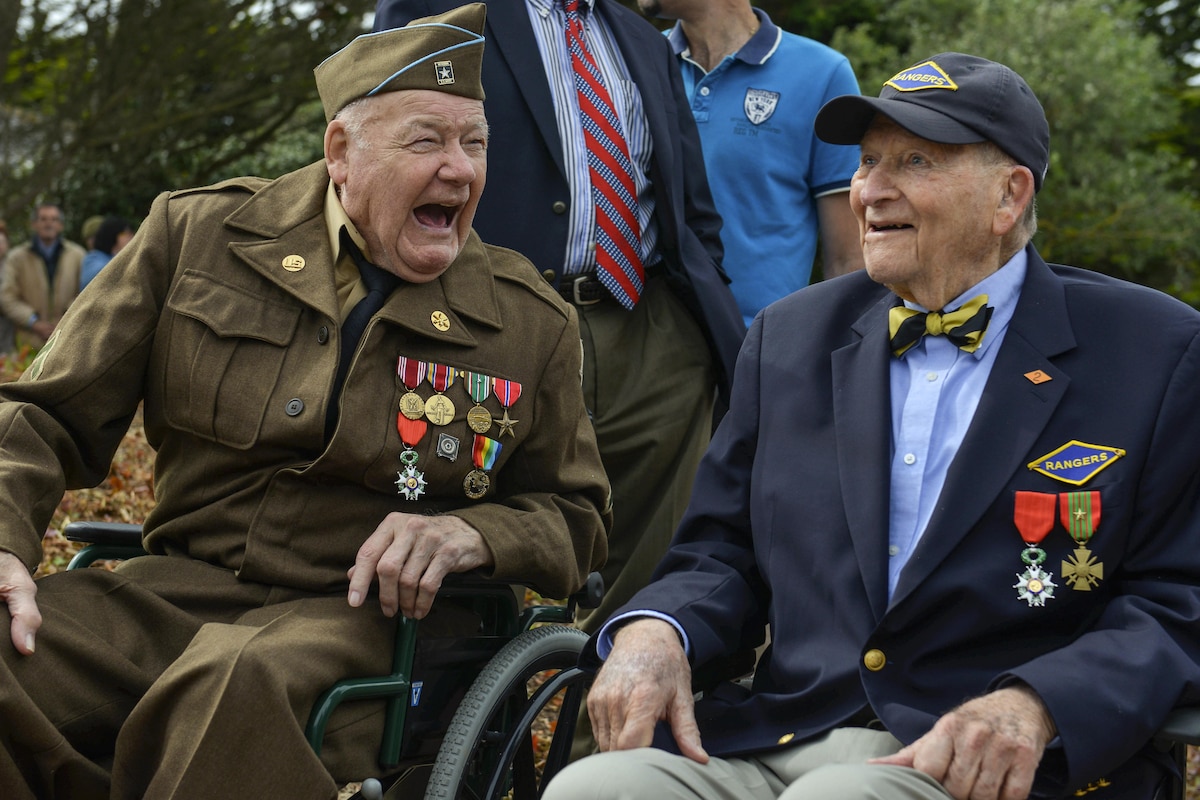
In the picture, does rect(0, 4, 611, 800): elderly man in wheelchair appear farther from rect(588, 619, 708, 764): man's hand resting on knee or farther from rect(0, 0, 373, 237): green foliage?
rect(0, 0, 373, 237): green foliage

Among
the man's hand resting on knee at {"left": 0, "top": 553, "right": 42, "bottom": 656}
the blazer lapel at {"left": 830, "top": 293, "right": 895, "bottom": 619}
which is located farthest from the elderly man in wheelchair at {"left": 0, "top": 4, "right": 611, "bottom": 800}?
the blazer lapel at {"left": 830, "top": 293, "right": 895, "bottom": 619}

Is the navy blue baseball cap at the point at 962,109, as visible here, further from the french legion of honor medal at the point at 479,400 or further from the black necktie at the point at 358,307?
the black necktie at the point at 358,307

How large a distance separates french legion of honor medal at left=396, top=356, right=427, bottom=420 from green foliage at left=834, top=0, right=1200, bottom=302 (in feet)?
35.7

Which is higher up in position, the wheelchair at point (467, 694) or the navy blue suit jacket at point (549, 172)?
the navy blue suit jacket at point (549, 172)

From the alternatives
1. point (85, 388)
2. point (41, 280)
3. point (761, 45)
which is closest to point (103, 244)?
point (41, 280)

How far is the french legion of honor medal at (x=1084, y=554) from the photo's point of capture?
2.37 metres

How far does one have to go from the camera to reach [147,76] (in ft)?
45.0

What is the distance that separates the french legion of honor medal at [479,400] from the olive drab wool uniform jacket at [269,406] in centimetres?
1

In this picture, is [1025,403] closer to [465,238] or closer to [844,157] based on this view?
[465,238]

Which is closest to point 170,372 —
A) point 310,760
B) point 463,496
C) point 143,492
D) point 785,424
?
point 463,496

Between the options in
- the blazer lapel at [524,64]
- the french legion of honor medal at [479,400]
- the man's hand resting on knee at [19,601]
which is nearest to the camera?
the man's hand resting on knee at [19,601]

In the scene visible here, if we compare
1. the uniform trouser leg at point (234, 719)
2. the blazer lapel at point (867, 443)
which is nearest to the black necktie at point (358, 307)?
the uniform trouser leg at point (234, 719)

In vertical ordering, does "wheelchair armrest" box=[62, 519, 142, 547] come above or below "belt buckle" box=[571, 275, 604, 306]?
below

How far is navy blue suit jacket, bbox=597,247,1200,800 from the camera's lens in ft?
7.46
